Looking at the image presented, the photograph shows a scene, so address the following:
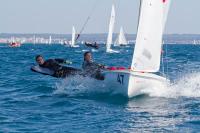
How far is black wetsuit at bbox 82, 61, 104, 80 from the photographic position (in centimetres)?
1581

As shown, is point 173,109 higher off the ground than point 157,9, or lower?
lower

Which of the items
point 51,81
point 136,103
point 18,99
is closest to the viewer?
point 136,103

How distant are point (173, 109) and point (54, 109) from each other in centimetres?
293

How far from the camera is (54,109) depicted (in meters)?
13.1

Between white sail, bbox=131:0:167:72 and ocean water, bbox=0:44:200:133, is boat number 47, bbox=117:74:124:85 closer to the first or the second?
white sail, bbox=131:0:167:72

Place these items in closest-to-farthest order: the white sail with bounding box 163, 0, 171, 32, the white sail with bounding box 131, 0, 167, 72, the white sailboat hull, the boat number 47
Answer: the white sailboat hull < the boat number 47 < the white sail with bounding box 131, 0, 167, 72 < the white sail with bounding box 163, 0, 171, 32

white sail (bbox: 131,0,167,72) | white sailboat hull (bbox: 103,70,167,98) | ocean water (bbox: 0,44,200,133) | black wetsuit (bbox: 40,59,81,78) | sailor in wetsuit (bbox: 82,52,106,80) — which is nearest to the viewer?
ocean water (bbox: 0,44,200,133)

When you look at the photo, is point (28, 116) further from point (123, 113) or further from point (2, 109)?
point (123, 113)

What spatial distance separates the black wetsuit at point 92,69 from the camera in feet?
51.9

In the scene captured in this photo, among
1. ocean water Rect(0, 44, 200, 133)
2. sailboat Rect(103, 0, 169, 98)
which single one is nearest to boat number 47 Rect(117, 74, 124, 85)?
sailboat Rect(103, 0, 169, 98)

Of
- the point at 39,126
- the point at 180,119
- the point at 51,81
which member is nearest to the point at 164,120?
the point at 180,119

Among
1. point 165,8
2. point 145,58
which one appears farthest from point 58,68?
point 165,8

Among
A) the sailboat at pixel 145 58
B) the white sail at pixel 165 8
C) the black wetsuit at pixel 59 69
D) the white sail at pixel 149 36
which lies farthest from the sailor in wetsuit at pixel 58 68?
the white sail at pixel 165 8

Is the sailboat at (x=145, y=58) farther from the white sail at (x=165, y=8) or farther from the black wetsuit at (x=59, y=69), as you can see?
the black wetsuit at (x=59, y=69)
